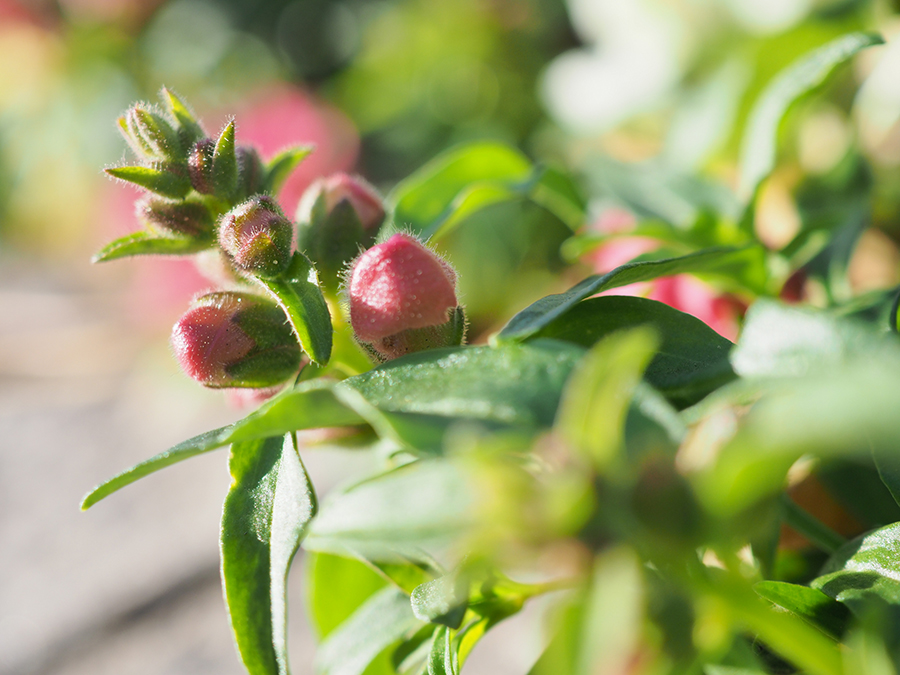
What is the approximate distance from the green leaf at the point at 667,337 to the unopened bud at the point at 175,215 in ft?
0.60

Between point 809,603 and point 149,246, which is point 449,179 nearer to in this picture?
point 149,246

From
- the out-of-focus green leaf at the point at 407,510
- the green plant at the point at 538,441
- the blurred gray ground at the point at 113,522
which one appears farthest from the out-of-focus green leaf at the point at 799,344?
the blurred gray ground at the point at 113,522

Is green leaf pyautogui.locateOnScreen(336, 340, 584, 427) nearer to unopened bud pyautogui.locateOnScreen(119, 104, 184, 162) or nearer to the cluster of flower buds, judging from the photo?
the cluster of flower buds

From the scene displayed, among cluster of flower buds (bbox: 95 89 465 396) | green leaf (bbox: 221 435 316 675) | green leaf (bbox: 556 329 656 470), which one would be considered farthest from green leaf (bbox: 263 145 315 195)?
green leaf (bbox: 556 329 656 470)

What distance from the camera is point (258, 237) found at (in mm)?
325

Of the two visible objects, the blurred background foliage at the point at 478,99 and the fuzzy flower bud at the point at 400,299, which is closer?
the fuzzy flower bud at the point at 400,299

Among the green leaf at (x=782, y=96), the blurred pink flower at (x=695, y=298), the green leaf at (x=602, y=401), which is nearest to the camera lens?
the green leaf at (x=602, y=401)

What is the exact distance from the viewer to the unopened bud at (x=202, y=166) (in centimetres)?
35

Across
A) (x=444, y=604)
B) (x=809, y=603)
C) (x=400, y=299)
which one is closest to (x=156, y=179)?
(x=400, y=299)

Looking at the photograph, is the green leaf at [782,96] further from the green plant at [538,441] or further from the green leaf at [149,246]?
the green leaf at [149,246]

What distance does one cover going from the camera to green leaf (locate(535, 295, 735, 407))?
29 centimetres

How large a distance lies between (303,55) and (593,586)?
1.68 metres

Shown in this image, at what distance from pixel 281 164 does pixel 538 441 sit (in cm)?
25

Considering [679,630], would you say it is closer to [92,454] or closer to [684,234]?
[684,234]
